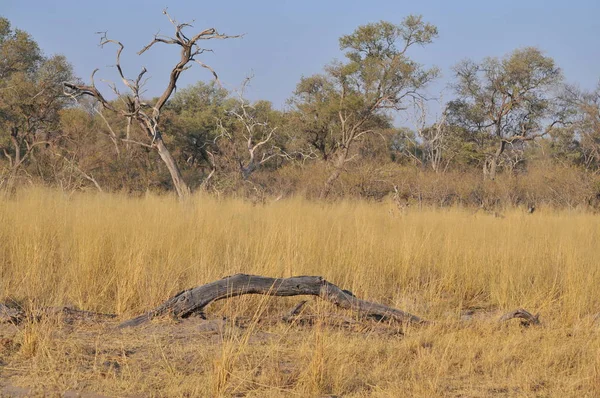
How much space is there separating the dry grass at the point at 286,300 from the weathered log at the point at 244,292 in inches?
5.4

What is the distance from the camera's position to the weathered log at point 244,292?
4926mm

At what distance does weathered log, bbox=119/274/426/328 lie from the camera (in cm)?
493

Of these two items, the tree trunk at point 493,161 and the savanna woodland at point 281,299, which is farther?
the tree trunk at point 493,161

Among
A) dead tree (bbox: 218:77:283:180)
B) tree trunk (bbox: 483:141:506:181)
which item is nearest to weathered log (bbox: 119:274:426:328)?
dead tree (bbox: 218:77:283:180)

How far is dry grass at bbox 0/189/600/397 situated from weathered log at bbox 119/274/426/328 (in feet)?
0.45

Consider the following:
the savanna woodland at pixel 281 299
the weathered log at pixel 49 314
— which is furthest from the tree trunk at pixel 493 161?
the weathered log at pixel 49 314

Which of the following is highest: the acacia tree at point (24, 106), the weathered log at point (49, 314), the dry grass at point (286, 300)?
the acacia tree at point (24, 106)

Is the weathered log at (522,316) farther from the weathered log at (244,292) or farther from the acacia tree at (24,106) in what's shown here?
the acacia tree at (24,106)

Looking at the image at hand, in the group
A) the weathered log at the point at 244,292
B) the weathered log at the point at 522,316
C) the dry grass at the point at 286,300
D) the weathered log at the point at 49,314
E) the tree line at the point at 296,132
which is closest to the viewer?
the dry grass at the point at 286,300

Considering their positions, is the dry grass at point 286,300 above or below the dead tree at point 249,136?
below

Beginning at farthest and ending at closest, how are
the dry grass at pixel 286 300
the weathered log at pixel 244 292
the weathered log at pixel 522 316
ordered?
the weathered log at pixel 522 316
the weathered log at pixel 244 292
the dry grass at pixel 286 300

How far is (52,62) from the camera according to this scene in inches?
970

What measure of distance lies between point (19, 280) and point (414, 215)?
23.2 ft

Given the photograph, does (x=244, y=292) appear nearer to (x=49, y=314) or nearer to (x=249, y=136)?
(x=49, y=314)
